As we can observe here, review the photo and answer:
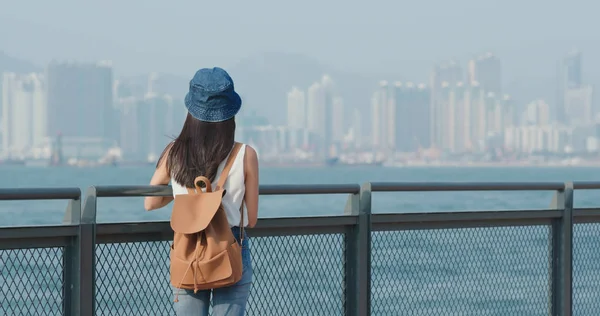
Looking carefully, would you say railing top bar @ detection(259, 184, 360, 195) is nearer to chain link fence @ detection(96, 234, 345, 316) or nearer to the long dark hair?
chain link fence @ detection(96, 234, 345, 316)

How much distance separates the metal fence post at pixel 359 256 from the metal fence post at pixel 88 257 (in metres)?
1.42

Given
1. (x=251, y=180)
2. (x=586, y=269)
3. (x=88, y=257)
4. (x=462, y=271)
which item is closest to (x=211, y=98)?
(x=251, y=180)

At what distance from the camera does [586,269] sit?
21.3 feet

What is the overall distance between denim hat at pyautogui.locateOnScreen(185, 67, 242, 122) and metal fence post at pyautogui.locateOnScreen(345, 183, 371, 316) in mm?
1384

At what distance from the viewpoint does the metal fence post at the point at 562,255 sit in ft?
20.3

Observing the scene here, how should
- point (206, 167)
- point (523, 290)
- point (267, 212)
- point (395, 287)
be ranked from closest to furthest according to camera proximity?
1. point (206, 167)
2. point (395, 287)
3. point (523, 290)
4. point (267, 212)

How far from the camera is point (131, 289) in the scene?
4375mm

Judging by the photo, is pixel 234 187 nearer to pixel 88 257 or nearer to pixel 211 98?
pixel 211 98

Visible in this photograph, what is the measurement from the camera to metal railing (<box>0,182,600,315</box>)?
4164 millimetres

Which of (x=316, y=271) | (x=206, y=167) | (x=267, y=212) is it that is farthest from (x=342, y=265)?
(x=267, y=212)

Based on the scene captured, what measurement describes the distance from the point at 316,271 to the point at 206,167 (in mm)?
1373

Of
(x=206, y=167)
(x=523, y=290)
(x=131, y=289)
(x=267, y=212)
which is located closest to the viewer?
(x=206, y=167)

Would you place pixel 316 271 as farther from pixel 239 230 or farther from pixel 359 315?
pixel 239 230

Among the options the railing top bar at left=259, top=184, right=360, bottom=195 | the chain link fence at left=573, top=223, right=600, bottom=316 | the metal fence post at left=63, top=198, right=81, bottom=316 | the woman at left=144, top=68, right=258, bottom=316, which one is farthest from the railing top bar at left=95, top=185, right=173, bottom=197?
the chain link fence at left=573, top=223, right=600, bottom=316
